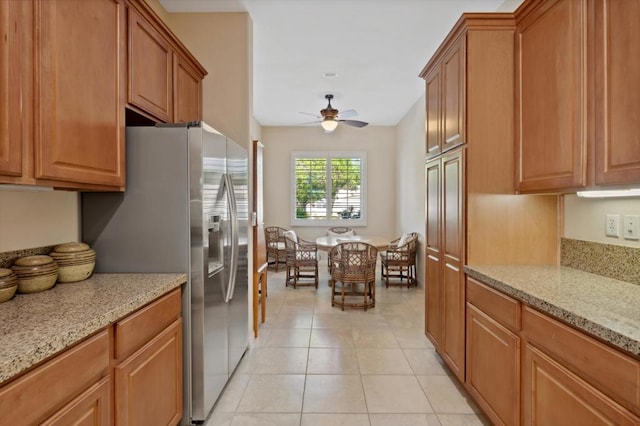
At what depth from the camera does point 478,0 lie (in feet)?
9.37

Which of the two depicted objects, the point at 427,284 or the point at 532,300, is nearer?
the point at 532,300

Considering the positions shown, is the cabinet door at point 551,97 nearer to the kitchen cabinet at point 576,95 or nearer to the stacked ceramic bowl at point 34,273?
the kitchen cabinet at point 576,95

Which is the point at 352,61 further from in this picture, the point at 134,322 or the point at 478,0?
the point at 134,322

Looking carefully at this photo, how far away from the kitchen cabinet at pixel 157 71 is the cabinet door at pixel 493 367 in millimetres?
2366

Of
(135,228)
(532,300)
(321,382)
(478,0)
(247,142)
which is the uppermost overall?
(478,0)

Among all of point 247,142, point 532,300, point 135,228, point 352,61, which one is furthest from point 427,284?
point 352,61

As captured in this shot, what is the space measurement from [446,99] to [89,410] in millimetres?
2704

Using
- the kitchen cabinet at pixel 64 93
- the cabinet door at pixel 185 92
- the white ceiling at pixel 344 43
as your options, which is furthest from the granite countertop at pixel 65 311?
the white ceiling at pixel 344 43

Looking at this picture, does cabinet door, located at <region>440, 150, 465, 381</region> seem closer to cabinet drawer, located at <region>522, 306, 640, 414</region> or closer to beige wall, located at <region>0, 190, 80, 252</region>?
cabinet drawer, located at <region>522, 306, 640, 414</region>

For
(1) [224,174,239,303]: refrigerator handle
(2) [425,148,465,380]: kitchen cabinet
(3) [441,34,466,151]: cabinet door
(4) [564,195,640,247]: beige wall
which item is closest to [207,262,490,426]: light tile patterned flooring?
(2) [425,148,465,380]: kitchen cabinet

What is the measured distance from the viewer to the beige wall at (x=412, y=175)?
5496 millimetres

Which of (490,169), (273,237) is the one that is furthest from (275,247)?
(490,169)

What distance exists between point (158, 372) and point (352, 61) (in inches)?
145

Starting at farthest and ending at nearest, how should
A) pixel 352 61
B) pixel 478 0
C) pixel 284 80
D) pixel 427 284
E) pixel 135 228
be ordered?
pixel 284 80 < pixel 352 61 < pixel 427 284 < pixel 478 0 < pixel 135 228
